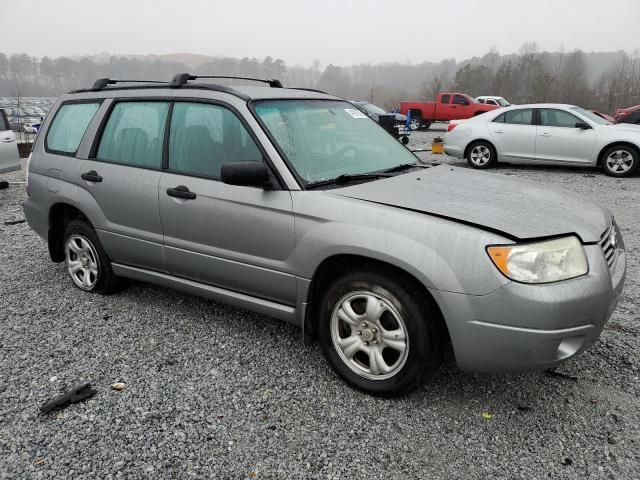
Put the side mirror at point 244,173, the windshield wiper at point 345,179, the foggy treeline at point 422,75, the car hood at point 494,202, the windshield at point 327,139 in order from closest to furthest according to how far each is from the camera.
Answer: the car hood at point 494,202
the side mirror at point 244,173
the windshield wiper at point 345,179
the windshield at point 327,139
the foggy treeline at point 422,75

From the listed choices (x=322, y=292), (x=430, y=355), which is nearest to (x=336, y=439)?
(x=430, y=355)

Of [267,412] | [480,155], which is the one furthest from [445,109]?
[267,412]

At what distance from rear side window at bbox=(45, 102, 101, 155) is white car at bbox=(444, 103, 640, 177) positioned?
9553mm

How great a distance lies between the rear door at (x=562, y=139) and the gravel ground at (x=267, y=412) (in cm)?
787

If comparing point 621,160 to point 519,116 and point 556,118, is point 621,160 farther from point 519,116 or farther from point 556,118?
point 519,116

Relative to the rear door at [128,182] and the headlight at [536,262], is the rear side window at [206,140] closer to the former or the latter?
the rear door at [128,182]

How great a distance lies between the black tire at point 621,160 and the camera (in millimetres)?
10312

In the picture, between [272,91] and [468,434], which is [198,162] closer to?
[272,91]

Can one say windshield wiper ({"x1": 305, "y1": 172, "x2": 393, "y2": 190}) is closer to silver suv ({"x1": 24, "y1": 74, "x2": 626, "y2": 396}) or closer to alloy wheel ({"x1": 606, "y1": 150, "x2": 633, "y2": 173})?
silver suv ({"x1": 24, "y1": 74, "x2": 626, "y2": 396})

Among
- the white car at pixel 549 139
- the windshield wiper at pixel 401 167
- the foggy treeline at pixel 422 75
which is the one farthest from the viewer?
the foggy treeline at pixel 422 75

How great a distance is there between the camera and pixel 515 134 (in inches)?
444

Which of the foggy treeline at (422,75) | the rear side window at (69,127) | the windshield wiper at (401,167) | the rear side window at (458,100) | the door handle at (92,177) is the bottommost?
the door handle at (92,177)

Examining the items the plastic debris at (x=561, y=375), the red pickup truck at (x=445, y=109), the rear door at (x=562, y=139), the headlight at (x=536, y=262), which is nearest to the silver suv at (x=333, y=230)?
the headlight at (x=536, y=262)

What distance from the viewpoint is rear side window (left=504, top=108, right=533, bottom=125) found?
11133mm
